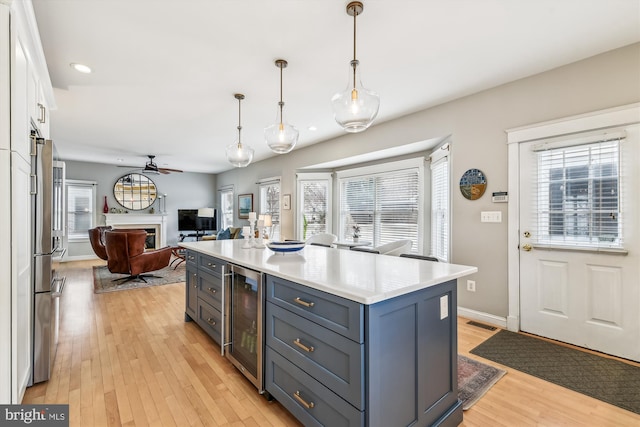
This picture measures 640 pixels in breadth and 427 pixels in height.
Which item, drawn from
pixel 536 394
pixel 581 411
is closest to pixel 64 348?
Answer: pixel 536 394

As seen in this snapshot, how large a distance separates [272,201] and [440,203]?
4.10 metres

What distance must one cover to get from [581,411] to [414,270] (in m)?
1.34

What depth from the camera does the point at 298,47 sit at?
2.40 metres

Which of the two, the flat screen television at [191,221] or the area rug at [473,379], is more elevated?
the flat screen television at [191,221]

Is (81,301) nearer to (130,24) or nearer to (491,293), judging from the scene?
(130,24)

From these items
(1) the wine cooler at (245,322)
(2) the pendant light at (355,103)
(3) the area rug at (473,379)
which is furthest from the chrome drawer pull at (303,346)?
(2) the pendant light at (355,103)

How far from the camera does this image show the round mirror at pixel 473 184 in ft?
10.5

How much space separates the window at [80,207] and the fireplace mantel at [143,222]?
1.35 ft

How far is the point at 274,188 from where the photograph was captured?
6977mm

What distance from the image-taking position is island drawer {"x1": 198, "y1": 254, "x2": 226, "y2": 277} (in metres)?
2.51

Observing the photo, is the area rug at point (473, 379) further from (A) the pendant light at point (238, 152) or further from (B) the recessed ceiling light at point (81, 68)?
(B) the recessed ceiling light at point (81, 68)

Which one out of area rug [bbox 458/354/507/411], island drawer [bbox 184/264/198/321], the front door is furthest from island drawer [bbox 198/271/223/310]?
the front door

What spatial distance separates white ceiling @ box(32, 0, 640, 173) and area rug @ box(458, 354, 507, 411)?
2530 millimetres

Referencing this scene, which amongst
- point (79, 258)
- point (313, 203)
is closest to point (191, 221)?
point (79, 258)
